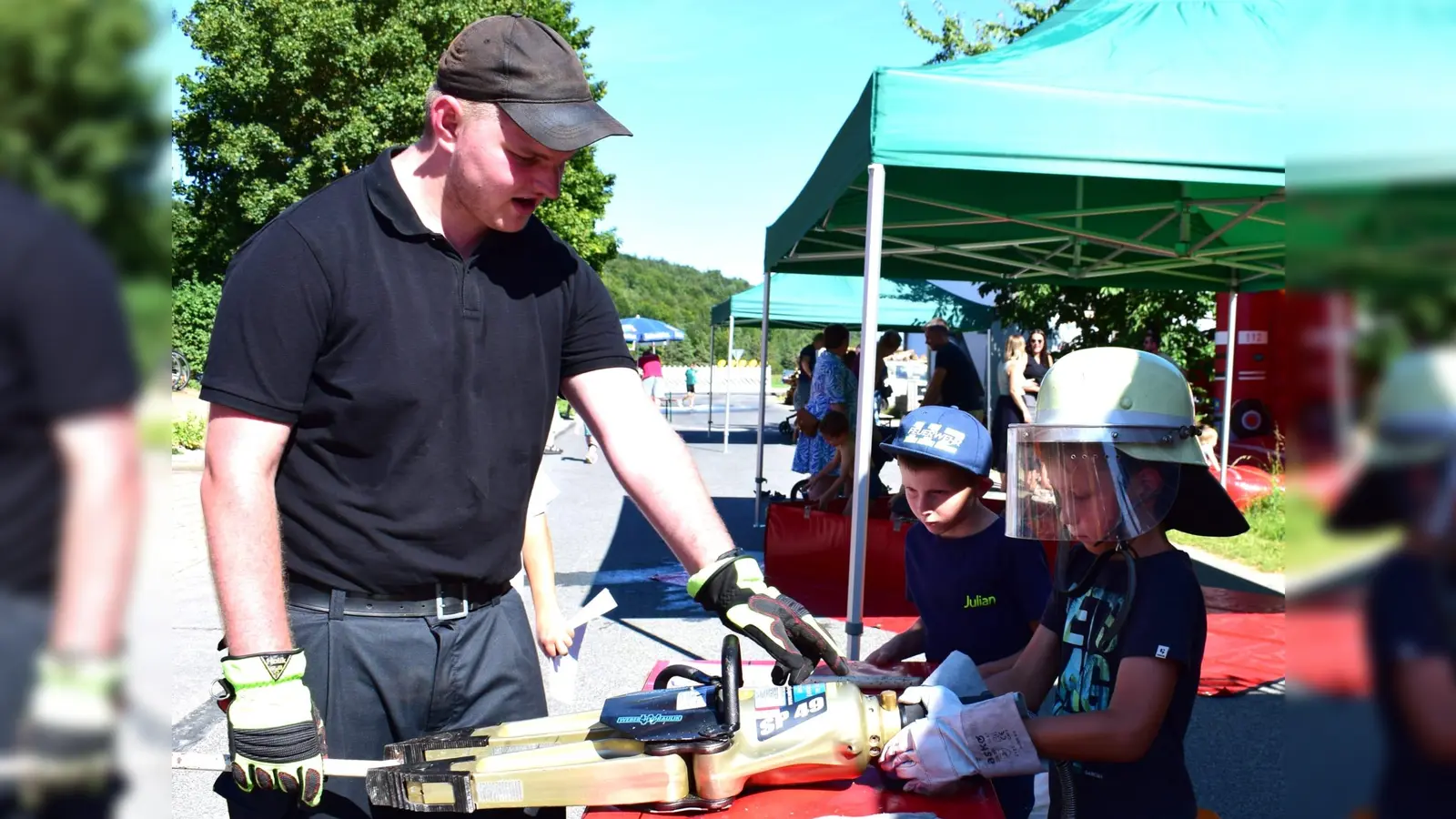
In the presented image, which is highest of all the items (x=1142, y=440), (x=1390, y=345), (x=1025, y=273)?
(x=1025, y=273)

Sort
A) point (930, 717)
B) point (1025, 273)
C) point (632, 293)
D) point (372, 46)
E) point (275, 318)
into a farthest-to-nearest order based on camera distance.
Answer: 1. point (632, 293)
2. point (372, 46)
3. point (1025, 273)
4. point (930, 717)
5. point (275, 318)

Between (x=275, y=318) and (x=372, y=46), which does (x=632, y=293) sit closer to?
(x=372, y=46)

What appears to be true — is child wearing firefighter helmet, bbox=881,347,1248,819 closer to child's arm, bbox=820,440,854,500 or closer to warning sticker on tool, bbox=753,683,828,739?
warning sticker on tool, bbox=753,683,828,739

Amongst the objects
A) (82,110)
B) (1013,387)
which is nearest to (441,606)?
(82,110)

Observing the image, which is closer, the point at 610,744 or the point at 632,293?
the point at 610,744

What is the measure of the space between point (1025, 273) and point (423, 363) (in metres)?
7.22

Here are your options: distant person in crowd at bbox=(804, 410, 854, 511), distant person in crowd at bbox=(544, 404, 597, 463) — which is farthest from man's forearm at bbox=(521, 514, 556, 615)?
distant person in crowd at bbox=(544, 404, 597, 463)

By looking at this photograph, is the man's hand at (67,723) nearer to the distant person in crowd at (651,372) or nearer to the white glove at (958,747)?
the white glove at (958,747)

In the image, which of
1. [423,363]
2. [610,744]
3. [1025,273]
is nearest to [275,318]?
[423,363]

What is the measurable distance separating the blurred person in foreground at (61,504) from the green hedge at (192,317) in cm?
11

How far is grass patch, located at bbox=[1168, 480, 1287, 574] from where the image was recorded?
290 inches

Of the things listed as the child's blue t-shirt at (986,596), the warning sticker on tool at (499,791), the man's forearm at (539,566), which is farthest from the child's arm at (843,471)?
the warning sticker on tool at (499,791)

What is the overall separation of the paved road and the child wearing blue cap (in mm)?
1304

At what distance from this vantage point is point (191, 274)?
72cm
